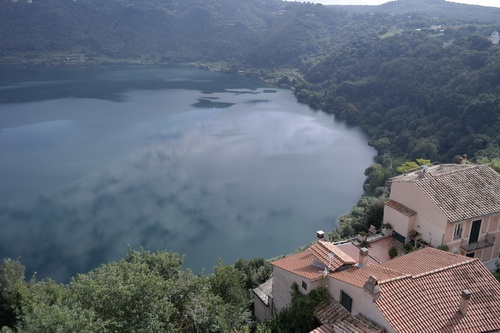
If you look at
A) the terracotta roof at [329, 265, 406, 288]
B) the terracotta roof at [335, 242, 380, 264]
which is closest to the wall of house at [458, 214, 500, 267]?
the terracotta roof at [335, 242, 380, 264]

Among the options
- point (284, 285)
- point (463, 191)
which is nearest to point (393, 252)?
point (463, 191)

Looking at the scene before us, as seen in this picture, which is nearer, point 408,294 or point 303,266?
point 408,294

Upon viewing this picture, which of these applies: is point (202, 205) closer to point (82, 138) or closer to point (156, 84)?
point (82, 138)

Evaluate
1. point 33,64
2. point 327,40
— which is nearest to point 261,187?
point 327,40

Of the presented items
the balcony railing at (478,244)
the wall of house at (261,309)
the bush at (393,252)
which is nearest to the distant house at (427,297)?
the bush at (393,252)

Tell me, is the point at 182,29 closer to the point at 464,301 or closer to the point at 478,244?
the point at 478,244

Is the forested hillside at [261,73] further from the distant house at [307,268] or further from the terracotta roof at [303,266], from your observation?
the terracotta roof at [303,266]
